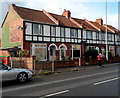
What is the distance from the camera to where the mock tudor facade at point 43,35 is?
20938 mm

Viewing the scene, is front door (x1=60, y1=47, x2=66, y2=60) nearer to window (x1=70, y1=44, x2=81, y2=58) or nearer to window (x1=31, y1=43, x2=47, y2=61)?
window (x1=70, y1=44, x2=81, y2=58)

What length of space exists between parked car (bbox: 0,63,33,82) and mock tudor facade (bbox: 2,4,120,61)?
10.7m

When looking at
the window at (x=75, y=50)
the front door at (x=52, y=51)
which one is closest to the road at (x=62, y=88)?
the front door at (x=52, y=51)

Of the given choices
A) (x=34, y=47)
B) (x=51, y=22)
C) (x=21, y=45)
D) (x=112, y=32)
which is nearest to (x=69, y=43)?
(x=51, y=22)

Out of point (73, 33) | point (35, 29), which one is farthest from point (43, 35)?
point (73, 33)

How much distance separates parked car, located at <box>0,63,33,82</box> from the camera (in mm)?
8953

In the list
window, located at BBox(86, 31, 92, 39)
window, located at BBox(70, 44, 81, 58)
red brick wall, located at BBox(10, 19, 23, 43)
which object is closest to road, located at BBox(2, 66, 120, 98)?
red brick wall, located at BBox(10, 19, 23, 43)

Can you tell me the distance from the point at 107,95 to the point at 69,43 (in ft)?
64.2

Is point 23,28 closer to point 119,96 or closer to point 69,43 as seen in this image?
point 69,43

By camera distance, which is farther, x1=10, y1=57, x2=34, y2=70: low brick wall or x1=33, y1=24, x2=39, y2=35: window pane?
x1=33, y1=24, x2=39, y2=35: window pane

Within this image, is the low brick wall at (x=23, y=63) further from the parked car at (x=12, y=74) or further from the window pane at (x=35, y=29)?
the window pane at (x=35, y=29)

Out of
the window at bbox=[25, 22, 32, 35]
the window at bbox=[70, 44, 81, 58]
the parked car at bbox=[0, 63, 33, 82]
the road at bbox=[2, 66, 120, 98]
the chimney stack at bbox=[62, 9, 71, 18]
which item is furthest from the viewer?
the chimney stack at bbox=[62, 9, 71, 18]

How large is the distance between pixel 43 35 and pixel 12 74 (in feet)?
44.1

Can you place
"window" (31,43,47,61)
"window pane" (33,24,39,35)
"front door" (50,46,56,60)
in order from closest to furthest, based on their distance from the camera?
"window" (31,43,47,61) → "window pane" (33,24,39,35) → "front door" (50,46,56,60)
